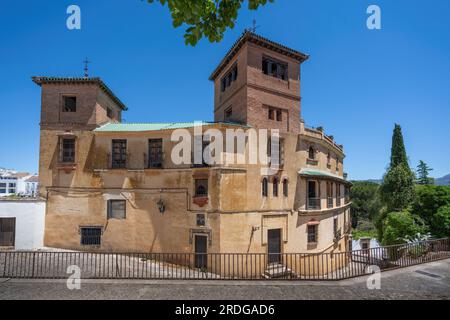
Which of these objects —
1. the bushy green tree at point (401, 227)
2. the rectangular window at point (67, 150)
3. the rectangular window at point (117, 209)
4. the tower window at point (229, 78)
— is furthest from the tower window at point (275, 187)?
the rectangular window at point (67, 150)

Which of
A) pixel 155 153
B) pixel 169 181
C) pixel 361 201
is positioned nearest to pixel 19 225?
pixel 155 153

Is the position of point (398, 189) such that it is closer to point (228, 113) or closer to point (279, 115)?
point (279, 115)

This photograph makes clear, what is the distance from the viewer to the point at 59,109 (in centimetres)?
1753

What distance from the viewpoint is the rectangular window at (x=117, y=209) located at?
55.2 ft

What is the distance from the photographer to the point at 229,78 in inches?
782

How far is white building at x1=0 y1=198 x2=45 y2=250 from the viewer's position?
15773 millimetres

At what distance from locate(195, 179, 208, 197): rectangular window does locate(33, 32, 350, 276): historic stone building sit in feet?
0.22

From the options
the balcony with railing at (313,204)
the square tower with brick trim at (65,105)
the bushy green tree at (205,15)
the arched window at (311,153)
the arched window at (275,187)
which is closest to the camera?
the bushy green tree at (205,15)

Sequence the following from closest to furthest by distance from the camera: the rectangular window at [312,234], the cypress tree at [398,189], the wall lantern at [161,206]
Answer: the wall lantern at [161,206] < the rectangular window at [312,234] < the cypress tree at [398,189]

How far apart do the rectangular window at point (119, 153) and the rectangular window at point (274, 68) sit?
469 inches

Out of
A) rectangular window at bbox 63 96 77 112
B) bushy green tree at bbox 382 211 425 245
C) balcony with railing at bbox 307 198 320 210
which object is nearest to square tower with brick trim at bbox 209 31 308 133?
balcony with railing at bbox 307 198 320 210

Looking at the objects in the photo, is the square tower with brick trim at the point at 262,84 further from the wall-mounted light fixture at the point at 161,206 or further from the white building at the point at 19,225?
the white building at the point at 19,225

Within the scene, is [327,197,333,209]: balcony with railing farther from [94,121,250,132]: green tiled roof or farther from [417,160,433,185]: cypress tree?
[417,160,433,185]: cypress tree

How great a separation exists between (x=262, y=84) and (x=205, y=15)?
1354 cm
